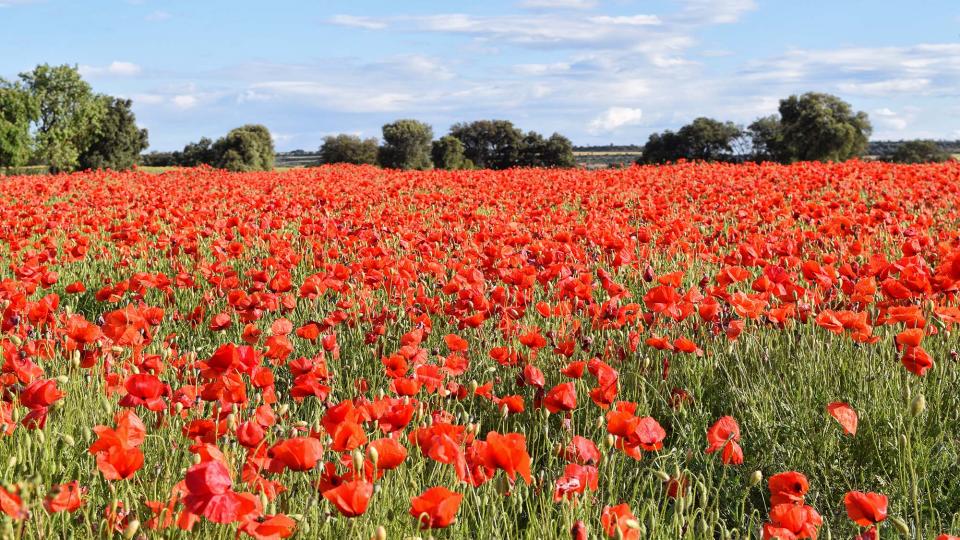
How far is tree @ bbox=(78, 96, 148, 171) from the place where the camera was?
68.2m

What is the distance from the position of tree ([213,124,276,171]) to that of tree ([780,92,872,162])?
3218 cm

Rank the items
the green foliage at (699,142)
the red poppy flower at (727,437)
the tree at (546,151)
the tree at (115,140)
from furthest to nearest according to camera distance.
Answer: the tree at (115,140), the tree at (546,151), the green foliage at (699,142), the red poppy flower at (727,437)

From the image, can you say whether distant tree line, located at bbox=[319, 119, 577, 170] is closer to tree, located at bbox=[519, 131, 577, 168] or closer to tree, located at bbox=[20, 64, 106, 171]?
tree, located at bbox=[519, 131, 577, 168]

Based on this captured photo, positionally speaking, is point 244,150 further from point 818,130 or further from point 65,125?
point 818,130

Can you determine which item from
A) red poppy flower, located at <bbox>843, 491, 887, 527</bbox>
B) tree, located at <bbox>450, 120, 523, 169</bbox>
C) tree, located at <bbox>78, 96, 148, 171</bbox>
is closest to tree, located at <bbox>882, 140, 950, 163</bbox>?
tree, located at <bbox>450, 120, 523, 169</bbox>

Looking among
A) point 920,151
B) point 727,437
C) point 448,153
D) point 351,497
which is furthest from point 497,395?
point 920,151

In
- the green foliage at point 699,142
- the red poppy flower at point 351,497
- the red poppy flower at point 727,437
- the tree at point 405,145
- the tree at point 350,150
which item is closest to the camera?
the red poppy flower at point 351,497

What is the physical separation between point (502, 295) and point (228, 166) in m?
50.3

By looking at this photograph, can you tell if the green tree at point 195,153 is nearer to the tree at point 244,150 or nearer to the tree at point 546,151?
the tree at point 244,150

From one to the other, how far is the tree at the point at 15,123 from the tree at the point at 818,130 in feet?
164

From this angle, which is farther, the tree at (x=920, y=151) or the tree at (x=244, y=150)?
the tree at (x=920, y=151)

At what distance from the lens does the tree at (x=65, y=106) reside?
6588 cm

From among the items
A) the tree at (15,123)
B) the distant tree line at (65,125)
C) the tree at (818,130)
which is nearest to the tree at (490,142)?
the tree at (818,130)

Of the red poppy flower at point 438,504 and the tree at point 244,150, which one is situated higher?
the tree at point 244,150
